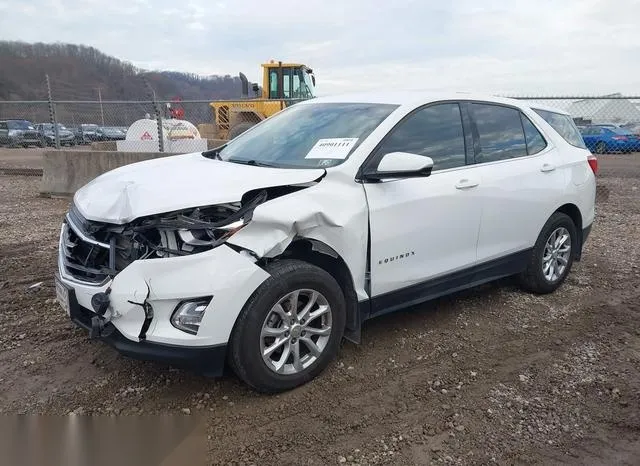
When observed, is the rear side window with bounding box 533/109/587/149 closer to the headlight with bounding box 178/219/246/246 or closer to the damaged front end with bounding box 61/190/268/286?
the damaged front end with bounding box 61/190/268/286

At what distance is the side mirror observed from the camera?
3338 millimetres

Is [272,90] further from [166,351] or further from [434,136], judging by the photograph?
[166,351]

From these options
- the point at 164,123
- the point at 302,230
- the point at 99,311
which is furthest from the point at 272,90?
the point at 99,311

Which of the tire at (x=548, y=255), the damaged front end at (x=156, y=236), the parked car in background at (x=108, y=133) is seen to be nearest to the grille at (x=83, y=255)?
the damaged front end at (x=156, y=236)

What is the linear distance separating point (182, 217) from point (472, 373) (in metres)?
2.09

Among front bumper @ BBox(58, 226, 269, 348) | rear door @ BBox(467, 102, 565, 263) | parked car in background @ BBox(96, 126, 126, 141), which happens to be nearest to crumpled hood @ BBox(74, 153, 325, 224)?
front bumper @ BBox(58, 226, 269, 348)

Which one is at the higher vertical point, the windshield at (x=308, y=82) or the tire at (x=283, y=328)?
the windshield at (x=308, y=82)

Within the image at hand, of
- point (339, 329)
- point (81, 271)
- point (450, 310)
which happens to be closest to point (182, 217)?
point (81, 271)

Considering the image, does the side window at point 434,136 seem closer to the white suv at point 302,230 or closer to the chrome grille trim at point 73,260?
the white suv at point 302,230

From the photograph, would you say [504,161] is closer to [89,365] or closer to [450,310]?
[450,310]

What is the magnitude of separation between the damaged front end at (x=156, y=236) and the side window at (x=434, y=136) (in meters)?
1.12

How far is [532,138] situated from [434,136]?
128 cm

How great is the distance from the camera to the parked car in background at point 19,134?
2677cm

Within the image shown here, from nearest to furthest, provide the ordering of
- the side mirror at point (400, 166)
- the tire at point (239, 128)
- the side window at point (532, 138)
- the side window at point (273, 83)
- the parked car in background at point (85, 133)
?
1. the side mirror at point (400, 166)
2. the side window at point (532, 138)
3. the tire at point (239, 128)
4. the side window at point (273, 83)
5. the parked car in background at point (85, 133)
